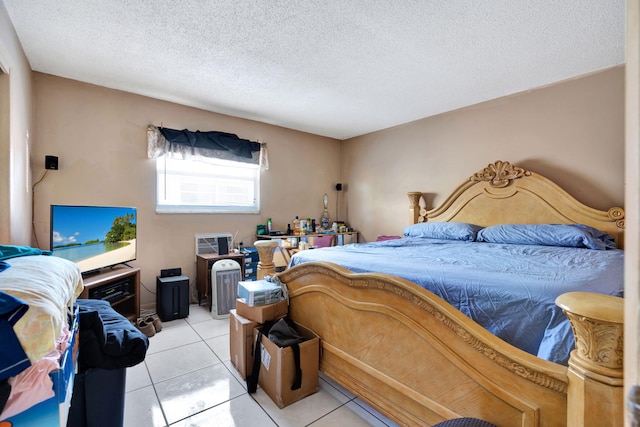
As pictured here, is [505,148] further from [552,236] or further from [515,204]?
[552,236]

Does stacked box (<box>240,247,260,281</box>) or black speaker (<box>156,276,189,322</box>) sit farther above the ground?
stacked box (<box>240,247,260,281</box>)

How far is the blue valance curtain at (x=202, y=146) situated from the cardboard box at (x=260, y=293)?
2.10 meters

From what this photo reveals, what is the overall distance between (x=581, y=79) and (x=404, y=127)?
1.88 meters

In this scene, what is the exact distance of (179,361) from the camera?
7.10 ft

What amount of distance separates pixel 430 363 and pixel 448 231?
2.06 m

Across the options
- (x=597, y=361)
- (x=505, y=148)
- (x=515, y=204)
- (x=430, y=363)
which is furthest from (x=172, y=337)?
(x=505, y=148)

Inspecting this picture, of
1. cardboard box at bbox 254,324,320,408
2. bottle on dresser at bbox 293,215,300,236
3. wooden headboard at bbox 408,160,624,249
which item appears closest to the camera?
cardboard box at bbox 254,324,320,408

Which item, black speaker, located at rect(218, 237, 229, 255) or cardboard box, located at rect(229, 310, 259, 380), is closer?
cardboard box, located at rect(229, 310, 259, 380)

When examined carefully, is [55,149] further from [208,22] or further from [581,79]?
[581,79]

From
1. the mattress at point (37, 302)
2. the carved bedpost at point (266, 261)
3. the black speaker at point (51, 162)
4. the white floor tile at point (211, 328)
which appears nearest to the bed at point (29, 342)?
the mattress at point (37, 302)

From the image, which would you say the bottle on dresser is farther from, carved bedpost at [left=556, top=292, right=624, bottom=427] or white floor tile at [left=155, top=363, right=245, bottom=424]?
carved bedpost at [left=556, top=292, right=624, bottom=427]

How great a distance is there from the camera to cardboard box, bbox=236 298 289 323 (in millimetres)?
1878

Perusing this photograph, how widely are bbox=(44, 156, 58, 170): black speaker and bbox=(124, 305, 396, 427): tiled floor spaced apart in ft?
6.29

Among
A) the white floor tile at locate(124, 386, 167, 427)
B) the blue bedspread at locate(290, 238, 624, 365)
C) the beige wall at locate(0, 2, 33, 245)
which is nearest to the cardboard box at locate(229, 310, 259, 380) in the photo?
the white floor tile at locate(124, 386, 167, 427)
